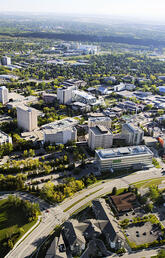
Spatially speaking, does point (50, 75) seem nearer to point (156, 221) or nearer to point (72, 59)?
point (72, 59)

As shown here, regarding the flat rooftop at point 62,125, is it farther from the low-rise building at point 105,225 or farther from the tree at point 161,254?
the tree at point 161,254

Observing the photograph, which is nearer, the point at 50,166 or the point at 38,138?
the point at 50,166

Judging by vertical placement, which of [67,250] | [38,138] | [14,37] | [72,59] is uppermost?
[14,37]

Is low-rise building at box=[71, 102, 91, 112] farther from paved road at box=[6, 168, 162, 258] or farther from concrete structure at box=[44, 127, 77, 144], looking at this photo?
paved road at box=[6, 168, 162, 258]

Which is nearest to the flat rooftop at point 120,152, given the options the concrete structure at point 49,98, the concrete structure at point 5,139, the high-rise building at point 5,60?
the concrete structure at point 5,139

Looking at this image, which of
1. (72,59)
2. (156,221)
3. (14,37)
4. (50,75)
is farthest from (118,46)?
(156,221)

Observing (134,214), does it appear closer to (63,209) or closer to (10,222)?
(63,209)
